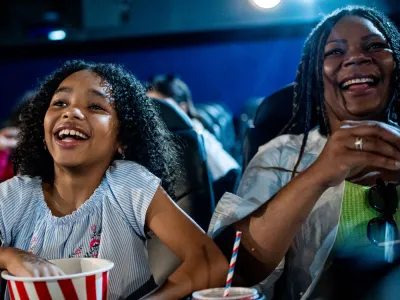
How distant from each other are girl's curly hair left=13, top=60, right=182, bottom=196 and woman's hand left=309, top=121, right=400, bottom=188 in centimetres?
56

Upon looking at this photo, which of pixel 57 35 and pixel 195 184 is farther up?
pixel 57 35

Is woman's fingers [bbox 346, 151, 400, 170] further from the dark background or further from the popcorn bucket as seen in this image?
the dark background

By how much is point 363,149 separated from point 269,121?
739 millimetres

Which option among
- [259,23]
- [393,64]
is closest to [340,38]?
[393,64]

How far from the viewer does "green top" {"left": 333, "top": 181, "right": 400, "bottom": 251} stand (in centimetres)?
148

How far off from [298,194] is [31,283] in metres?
0.56

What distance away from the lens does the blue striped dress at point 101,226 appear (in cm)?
153

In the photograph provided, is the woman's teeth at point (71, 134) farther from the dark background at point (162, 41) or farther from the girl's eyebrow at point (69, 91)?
the dark background at point (162, 41)

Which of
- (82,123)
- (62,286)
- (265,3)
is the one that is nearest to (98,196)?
(82,123)

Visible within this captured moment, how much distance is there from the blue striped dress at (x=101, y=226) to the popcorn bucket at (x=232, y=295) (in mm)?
467

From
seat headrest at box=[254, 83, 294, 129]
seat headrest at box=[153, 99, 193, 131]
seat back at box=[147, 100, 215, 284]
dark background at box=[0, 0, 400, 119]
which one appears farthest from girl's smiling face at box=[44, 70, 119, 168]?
dark background at box=[0, 0, 400, 119]

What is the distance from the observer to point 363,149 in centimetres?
129

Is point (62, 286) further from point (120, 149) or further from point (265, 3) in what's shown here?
point (265, 3)

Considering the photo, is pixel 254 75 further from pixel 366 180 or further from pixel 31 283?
pixel 31 283
